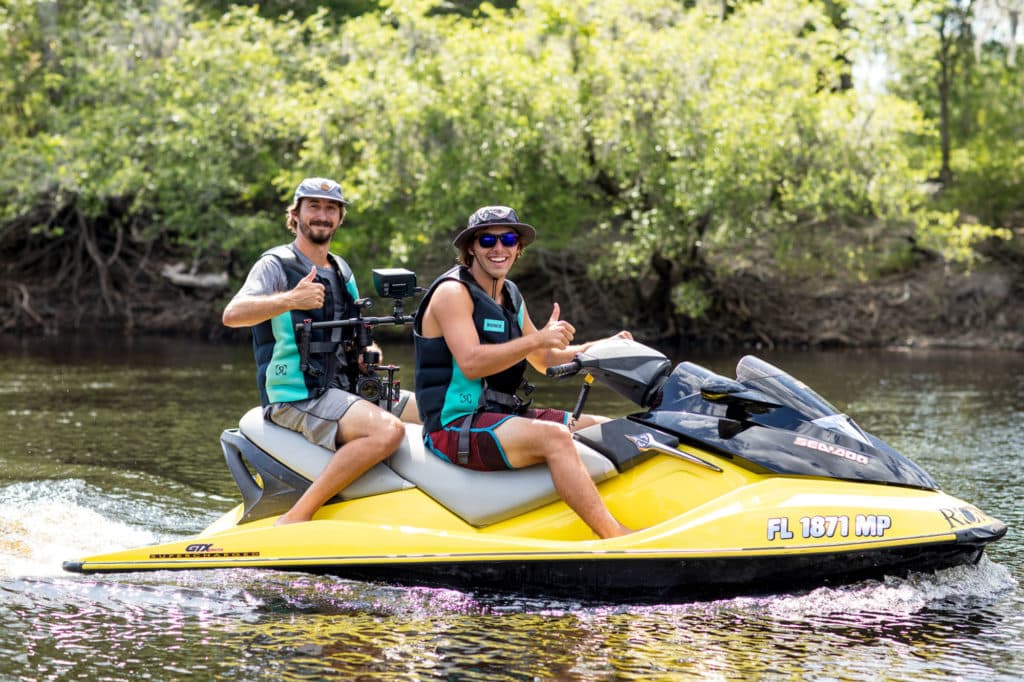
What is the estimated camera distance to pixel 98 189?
23.1 m

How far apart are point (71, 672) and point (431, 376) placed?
1908 millimetres

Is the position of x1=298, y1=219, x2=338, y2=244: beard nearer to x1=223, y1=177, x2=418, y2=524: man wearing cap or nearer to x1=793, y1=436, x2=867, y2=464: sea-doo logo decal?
x1=223, y1=177, x2=418, y2=524: man wearing cap

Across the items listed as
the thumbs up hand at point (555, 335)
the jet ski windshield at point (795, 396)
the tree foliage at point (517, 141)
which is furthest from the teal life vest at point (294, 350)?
the tree foliage at point (517, 141)

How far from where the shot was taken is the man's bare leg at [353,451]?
587 centimetres

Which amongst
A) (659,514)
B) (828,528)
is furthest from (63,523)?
(828,528)

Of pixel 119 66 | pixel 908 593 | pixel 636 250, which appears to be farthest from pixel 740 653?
pixel 119 66

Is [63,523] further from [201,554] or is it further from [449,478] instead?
[449,478]

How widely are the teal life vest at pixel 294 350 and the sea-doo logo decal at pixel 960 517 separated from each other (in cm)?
275

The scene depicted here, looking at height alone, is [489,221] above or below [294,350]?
above

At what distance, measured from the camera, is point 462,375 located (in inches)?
230

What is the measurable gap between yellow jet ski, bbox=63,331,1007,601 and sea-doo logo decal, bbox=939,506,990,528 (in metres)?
0.01

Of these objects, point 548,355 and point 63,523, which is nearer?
point 548,355

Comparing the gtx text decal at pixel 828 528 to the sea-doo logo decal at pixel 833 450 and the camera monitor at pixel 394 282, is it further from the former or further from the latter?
the camera monitor at pixel 394 282

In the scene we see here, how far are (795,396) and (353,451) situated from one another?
194cm
